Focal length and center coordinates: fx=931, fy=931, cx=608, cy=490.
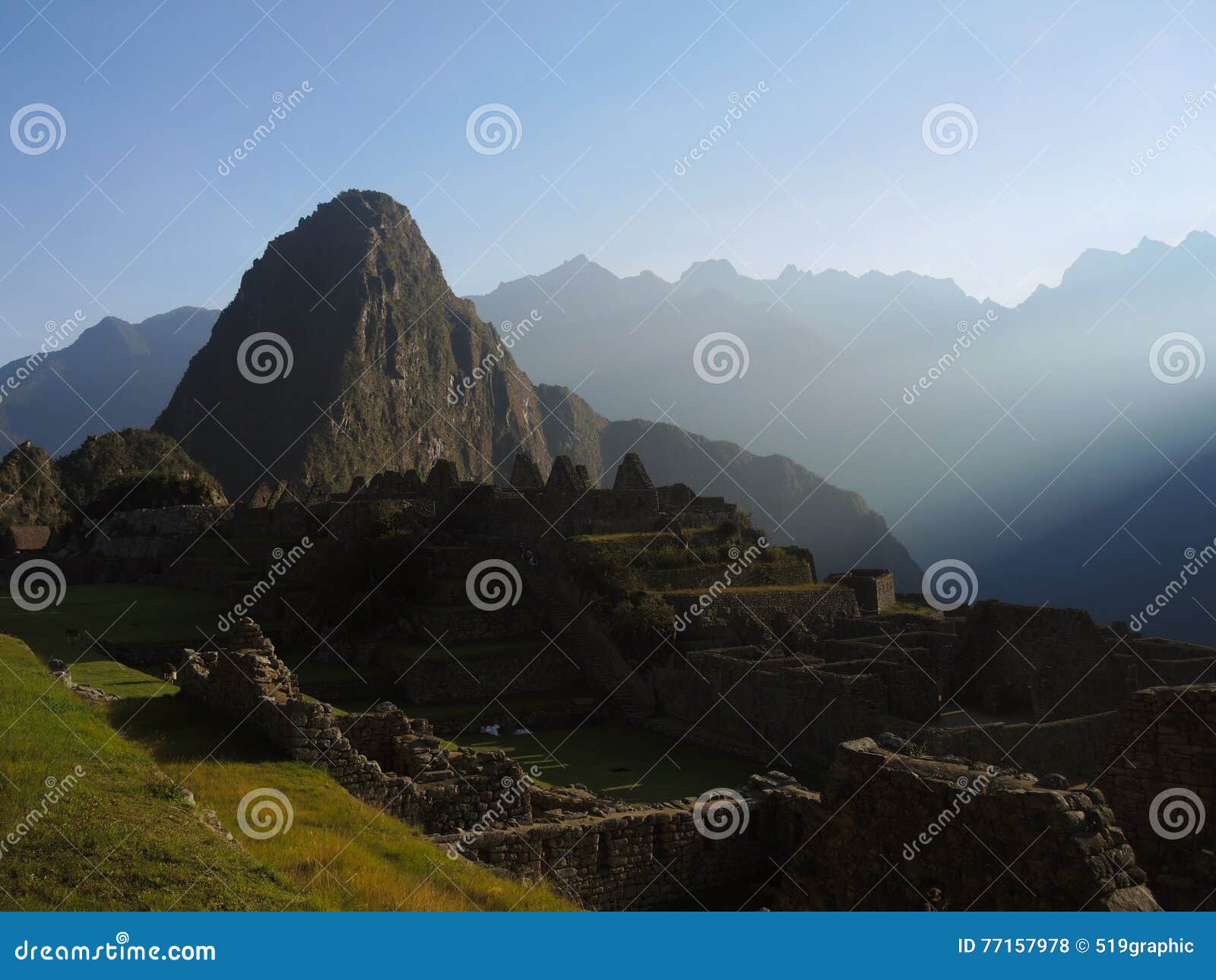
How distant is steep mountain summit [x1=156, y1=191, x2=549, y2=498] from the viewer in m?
170

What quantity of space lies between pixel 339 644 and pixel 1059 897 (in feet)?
85.0

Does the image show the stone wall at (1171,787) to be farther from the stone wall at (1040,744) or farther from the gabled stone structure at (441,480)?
the gabled stone structure at (441,480)

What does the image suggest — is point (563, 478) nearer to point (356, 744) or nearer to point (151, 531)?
point (356, 744)

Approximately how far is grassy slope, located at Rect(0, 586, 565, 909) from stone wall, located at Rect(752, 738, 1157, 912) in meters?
2.78

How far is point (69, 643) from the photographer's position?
22547mm

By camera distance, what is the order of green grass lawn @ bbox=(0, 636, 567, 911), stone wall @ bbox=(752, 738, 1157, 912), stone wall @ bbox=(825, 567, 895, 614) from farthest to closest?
1. stone wall @ bbox=(825, 567, 895, 614)
2. stone wall @ bbox=(752, 738, 1157, 912)
3. green grass lawn @ bbox=(0, 636, 567, 911)

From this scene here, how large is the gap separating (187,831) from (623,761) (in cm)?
1566

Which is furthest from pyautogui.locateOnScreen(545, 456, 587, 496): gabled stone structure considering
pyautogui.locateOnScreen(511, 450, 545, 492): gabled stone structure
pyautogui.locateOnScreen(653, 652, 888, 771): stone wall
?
pyautogui.locateOnScreen(653, 652, 888, 771): stone wall

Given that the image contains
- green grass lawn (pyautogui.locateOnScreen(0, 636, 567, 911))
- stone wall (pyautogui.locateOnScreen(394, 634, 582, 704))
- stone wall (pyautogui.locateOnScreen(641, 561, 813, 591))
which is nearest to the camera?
green grass lawn (pyautogui.locateOnScreen(0, 636, 567, 911))

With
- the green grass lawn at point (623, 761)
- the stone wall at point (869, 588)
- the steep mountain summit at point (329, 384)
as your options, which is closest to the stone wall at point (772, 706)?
the green grass lawn at point (623, 761)

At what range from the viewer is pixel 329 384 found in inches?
7106

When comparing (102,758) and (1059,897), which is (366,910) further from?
(1059,897)

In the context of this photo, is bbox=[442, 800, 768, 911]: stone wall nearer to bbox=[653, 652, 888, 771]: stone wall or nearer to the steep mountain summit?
bbox=[653, 652, 888, 771]: stone wall

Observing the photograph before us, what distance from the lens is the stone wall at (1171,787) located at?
842 cm
